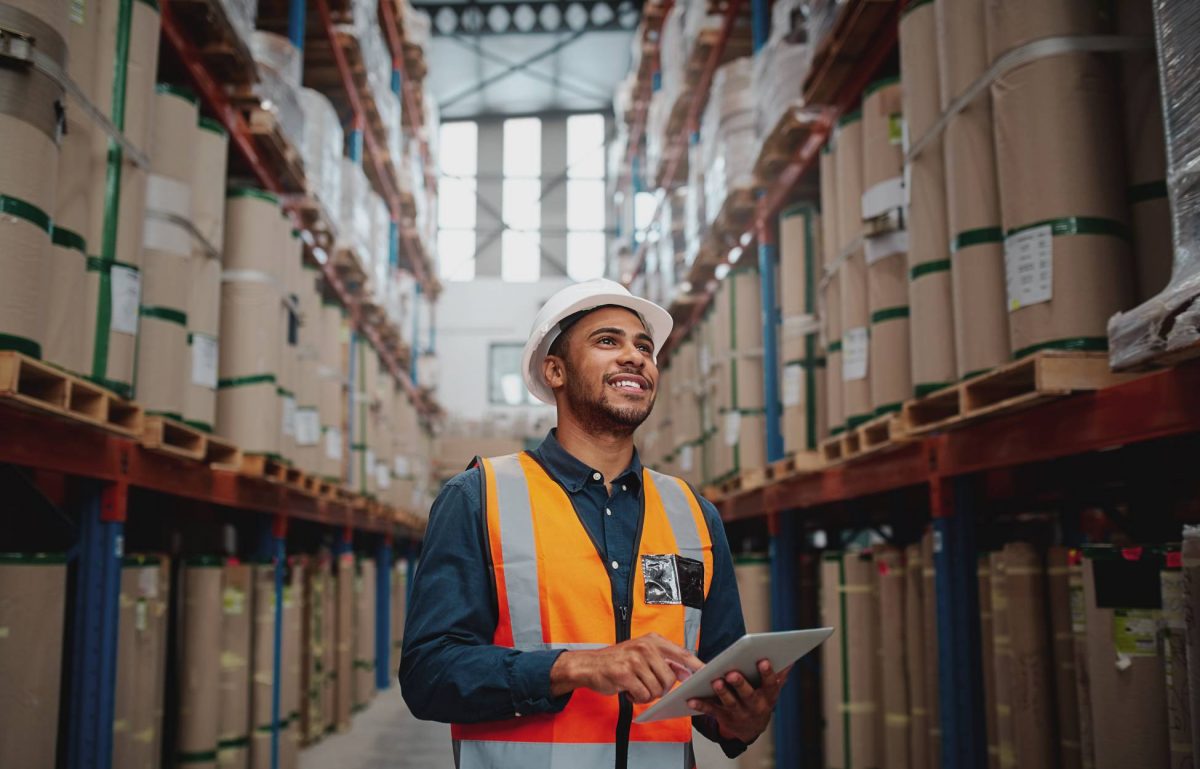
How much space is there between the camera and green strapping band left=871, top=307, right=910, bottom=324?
4004 millimetres

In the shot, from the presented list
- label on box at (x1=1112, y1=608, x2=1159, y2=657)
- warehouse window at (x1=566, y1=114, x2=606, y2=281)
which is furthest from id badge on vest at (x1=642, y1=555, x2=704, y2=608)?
warehouse window at (x1=566, y1=114, x2=606, y2=281)

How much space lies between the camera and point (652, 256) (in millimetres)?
11188

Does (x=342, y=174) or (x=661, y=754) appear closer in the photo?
(x=661, y=754)

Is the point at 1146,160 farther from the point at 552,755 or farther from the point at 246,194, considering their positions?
the point at 246,194

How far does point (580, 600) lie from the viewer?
6.24 feet

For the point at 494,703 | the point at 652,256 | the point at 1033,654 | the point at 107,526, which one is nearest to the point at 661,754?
the point at 494,703

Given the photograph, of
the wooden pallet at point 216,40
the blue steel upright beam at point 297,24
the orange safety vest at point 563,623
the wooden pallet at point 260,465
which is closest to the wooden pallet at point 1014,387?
the orange safety vest at point 563,623

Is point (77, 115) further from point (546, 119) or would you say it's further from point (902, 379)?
point (546, 119)

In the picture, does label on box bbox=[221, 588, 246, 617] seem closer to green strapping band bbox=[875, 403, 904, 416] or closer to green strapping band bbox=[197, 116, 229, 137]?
green strapping band bbox=[197, 116, 229, 137]

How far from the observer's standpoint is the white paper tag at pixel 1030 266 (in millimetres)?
2764

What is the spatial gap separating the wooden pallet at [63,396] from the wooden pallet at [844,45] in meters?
3.22

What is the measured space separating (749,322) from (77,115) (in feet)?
13.9

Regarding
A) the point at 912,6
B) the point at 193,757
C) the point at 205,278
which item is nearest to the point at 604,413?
the point at 912,6

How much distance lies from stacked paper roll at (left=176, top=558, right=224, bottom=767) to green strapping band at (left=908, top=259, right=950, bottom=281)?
361 centimetres
